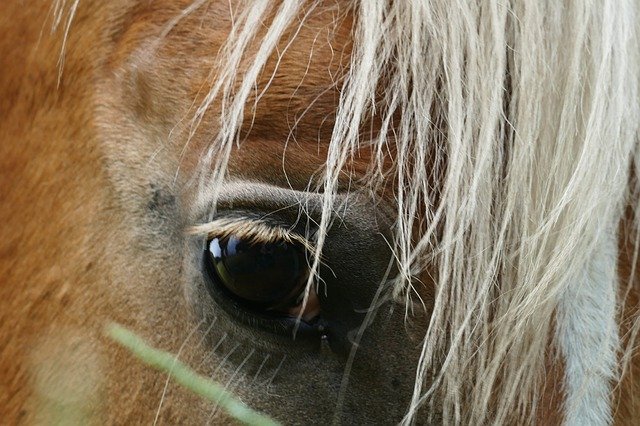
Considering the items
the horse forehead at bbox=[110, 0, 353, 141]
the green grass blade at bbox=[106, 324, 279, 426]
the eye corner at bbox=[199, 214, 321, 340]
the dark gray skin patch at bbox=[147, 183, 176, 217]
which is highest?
the horse forehead at bbox=[110, 0, 353, 141]

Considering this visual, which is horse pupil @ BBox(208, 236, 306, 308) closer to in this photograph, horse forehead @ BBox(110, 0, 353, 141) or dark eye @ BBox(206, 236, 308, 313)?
dark eye @ BBox(206, 236, 308, 313)

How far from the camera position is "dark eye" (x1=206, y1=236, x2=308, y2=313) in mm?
890

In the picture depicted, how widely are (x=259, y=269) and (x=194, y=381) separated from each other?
0.13 m

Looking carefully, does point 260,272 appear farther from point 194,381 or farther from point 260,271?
point 194,381

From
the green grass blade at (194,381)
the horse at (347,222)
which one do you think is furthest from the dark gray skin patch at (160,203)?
the green grass blade at (194,381)

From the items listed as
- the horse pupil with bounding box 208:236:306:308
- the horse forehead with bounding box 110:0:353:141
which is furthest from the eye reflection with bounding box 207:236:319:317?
the horse forehead with bounding box 110:0:353:141

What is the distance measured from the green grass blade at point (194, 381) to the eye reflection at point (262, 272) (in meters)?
0.09

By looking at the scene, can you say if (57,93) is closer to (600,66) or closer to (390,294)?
(390,294)

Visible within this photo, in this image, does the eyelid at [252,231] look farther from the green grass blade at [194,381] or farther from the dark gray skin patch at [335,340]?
the green grass blade at [194,381]

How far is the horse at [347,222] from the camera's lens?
875 millimetres

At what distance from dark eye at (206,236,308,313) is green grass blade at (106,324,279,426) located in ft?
0.30

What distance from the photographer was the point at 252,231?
89 centimetres

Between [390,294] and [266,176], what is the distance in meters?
0.18

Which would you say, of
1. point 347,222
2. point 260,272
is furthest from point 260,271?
point 347,222
